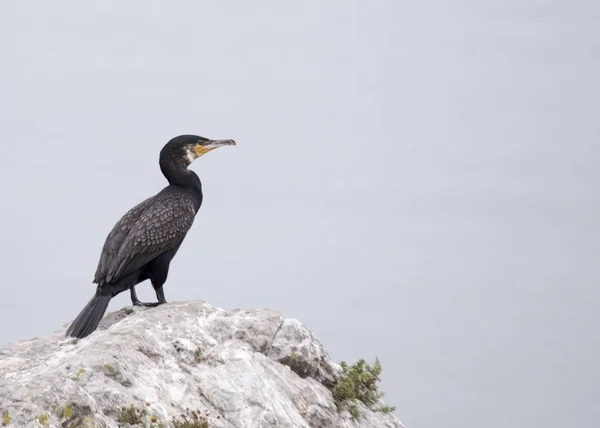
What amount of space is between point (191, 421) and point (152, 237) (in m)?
3.29

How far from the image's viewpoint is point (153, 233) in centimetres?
1123

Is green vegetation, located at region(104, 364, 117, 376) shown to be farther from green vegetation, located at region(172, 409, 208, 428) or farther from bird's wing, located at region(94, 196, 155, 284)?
bird's wing, located at region(94, 196, 155, 284)

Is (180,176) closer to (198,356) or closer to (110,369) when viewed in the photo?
(198,356)

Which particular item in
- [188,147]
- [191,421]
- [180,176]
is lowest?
[191,421]

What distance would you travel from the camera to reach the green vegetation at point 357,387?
10.4 metres

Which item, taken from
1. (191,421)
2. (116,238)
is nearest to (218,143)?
(116,238)

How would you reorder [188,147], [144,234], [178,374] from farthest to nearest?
[188,147] → [144,234] → [178,374]

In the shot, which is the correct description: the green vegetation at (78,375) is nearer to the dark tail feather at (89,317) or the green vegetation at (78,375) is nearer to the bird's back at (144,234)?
the dark tail feather at (89,317)

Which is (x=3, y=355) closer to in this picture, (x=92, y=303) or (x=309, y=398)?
(x=92, y=303)

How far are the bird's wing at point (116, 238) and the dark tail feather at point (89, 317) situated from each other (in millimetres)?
290

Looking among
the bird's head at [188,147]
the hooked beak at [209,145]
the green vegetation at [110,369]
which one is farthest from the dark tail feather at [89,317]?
the hooked beak at [209,145]

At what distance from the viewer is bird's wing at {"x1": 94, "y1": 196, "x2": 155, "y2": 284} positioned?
36.0 feet

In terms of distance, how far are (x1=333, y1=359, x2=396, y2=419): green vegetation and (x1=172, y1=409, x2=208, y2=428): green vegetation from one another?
223cm

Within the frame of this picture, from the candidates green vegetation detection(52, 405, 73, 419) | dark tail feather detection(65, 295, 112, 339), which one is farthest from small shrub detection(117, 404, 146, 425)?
dark tail feather detection(65, 295, 112, 339)
